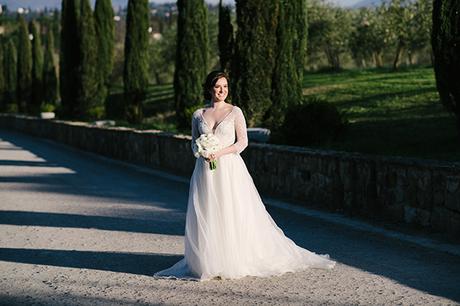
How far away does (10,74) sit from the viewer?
7650cm

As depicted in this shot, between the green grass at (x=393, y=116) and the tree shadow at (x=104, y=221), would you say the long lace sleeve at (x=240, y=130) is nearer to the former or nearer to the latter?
the tree shadow at (x=104, y=221)

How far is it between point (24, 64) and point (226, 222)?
6462 centimetres

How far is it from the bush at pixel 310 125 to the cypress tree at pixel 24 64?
53.1 metres

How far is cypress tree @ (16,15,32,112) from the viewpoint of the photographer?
68.4 m

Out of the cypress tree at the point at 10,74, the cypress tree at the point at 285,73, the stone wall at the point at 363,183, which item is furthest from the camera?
the cypress tree at the point at 10,74

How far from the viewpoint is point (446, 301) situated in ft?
21.1

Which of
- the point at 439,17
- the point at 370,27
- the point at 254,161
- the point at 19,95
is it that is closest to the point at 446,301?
the point at 439,17

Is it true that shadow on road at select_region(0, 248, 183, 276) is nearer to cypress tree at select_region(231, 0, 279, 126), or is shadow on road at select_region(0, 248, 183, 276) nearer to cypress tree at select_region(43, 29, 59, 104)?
cypress tree at select_region(231, 0, 279, 126)

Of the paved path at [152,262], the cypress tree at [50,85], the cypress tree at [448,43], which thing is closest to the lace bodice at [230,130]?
the paved path at [152,262]

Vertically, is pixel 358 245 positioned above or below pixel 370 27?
below

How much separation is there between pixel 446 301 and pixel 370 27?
55085 millimetres

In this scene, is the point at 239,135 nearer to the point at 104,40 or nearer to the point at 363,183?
the point at 363,183

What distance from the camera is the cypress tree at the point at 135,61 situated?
37656mm

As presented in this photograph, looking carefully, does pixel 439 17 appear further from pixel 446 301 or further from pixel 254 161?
pixel 446 301
